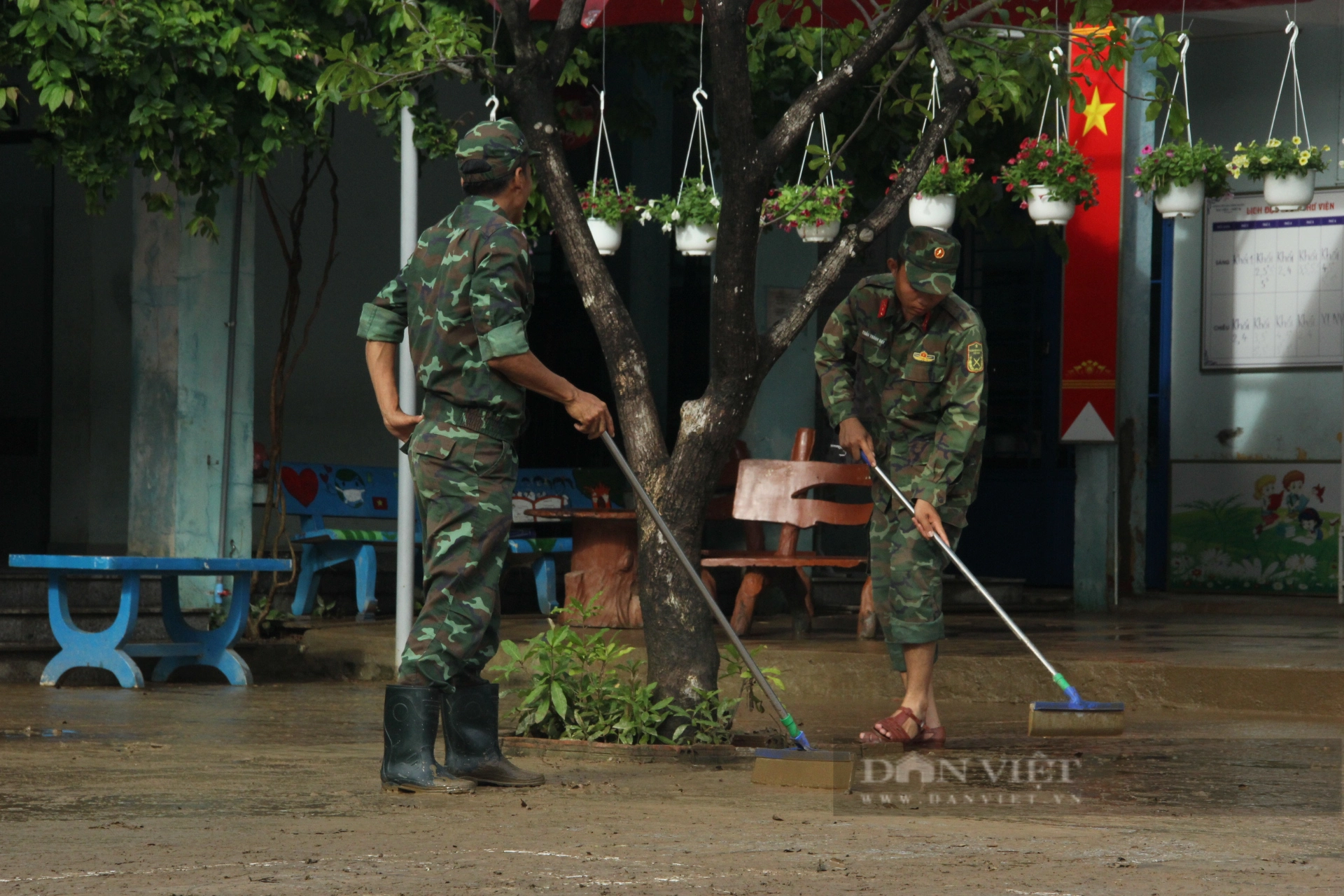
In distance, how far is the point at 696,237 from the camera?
9305 mm

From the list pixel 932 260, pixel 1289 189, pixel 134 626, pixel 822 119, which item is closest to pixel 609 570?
pixel 134 626

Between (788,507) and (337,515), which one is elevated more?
(788,507)

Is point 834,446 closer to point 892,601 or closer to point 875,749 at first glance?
point 892,601

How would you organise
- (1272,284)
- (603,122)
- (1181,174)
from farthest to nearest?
1. (1272,284)
2. (603,122)
3. (1181,174)

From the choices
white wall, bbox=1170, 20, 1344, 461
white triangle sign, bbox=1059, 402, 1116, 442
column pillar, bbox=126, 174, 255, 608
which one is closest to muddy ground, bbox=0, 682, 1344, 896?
column pillar, bbox=126, 174, 255, 608

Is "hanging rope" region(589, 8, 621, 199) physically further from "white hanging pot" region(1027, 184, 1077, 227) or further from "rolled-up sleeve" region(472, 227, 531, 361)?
"rolled-up sleeve" region(472, 227, 531, 361)

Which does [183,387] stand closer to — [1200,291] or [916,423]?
[916,423]

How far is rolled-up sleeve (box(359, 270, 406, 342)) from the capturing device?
16.6ft

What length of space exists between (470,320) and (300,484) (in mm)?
6143

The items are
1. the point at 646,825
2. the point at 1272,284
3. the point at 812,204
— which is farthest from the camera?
the point at 1272,284

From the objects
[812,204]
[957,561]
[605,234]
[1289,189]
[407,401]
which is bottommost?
[957,561]

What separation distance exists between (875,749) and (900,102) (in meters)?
3.32

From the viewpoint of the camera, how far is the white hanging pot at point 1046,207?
948 centimetres

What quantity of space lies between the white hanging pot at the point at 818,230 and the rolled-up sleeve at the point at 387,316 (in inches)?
166
